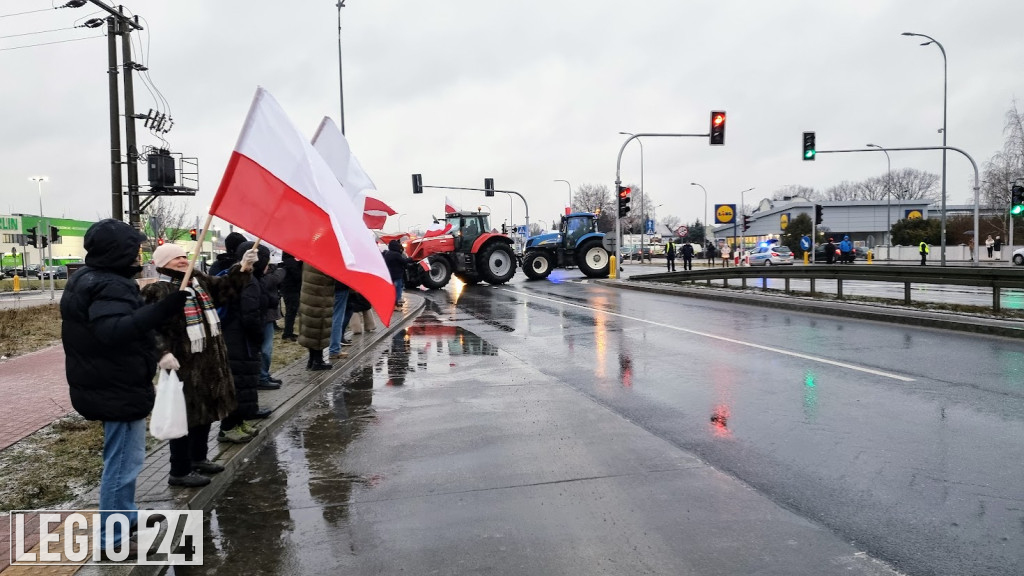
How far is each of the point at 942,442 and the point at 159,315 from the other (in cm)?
563

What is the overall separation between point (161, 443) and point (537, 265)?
83.8ft

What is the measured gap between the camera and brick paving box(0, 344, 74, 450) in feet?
22.1

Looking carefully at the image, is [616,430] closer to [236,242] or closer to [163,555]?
[163,555]

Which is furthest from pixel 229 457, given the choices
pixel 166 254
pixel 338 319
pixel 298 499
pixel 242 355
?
pixel 338 319

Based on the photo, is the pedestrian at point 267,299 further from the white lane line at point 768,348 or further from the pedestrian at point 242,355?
the white lane line at point 768,348

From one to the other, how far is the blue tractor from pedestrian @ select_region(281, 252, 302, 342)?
743 inches

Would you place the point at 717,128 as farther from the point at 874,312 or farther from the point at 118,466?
the point at 118,466

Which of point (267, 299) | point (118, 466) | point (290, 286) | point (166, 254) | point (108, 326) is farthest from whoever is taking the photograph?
point (290, 286)

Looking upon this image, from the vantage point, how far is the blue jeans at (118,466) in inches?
148

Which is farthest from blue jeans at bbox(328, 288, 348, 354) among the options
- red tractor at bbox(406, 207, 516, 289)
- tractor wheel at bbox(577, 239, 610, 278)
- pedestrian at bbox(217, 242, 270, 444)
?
tractor wheel at bbox(577, 239, 610, 278)

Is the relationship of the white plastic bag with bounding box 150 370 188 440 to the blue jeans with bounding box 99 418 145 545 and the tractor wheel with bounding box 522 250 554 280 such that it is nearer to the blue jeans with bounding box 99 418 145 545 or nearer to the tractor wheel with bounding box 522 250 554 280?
the blue jeans with bounding box 99 418 145 545

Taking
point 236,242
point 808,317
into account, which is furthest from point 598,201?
point 236,242

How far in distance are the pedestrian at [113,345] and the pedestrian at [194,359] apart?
695 millimetres

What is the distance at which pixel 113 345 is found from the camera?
3498mm
